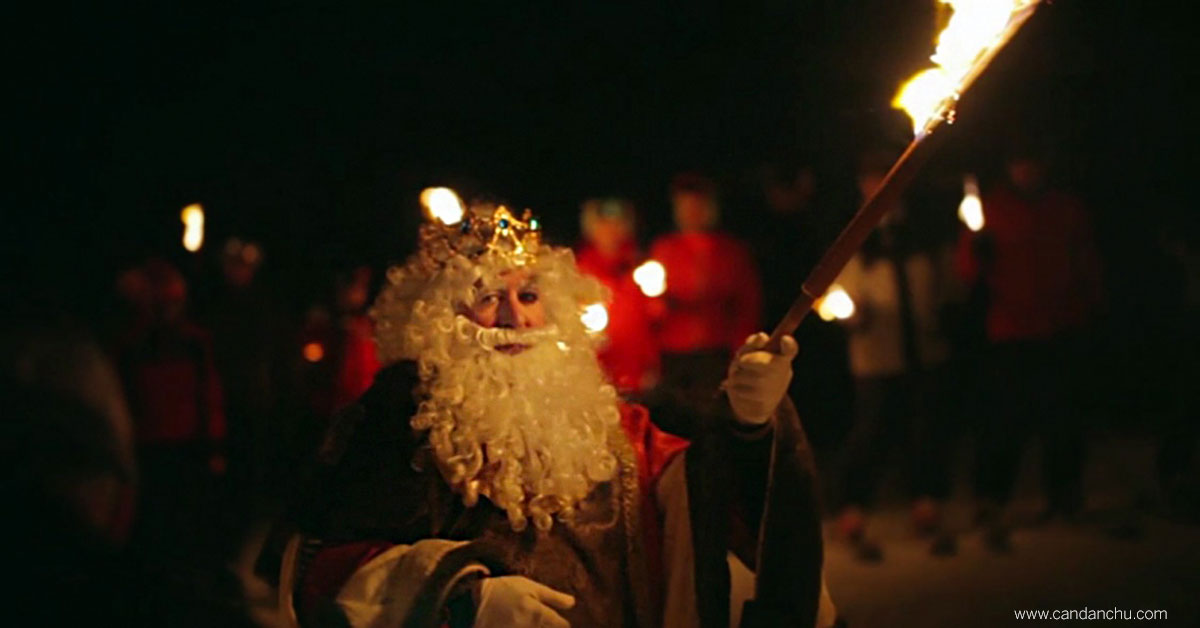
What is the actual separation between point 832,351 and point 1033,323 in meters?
1.03

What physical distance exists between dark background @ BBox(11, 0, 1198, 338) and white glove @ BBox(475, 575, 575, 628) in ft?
10.3

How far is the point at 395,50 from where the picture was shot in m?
7.01

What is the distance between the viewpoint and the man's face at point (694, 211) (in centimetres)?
643

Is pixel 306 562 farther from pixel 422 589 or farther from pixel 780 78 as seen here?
pixel 780 78

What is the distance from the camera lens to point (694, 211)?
6445 millimetres

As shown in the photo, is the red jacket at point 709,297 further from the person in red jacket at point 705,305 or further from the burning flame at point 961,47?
the burning flame at point 961,47

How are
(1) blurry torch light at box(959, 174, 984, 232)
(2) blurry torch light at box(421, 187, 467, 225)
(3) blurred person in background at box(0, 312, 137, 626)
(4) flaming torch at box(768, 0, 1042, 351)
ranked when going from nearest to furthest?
(4) flaming torch at box(768, 0, 1042, 351)
(2) blurry torch light at box(421, 187, 467, 225)
(3) blurred person in background at box(0, 312, 137, 626)
(1) blurry torch light at box(959, 174, 984, 232)

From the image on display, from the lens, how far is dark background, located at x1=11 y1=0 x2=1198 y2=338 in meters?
6.54

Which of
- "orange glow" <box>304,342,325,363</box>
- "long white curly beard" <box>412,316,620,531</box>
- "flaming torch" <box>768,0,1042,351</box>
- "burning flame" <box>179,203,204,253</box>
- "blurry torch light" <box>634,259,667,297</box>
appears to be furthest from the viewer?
"burning flame" <box>179,203,204,253</box>

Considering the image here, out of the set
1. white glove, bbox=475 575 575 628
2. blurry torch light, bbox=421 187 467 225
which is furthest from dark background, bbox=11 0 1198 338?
white glove, bbox=475 575 575 628

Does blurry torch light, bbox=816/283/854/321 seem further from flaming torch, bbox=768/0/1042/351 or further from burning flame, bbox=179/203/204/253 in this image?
burning flame, bbox=179/203/204/253

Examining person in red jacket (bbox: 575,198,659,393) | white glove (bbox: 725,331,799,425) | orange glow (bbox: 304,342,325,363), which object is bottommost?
white glove (bbox: 725,331,799,425)

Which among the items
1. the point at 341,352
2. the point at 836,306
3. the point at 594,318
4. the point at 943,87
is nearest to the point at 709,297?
the point at 836,306

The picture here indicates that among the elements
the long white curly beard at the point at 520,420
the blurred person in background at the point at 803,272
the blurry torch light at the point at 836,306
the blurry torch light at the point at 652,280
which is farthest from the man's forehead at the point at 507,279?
the blurry torch light at the point at 836,306
